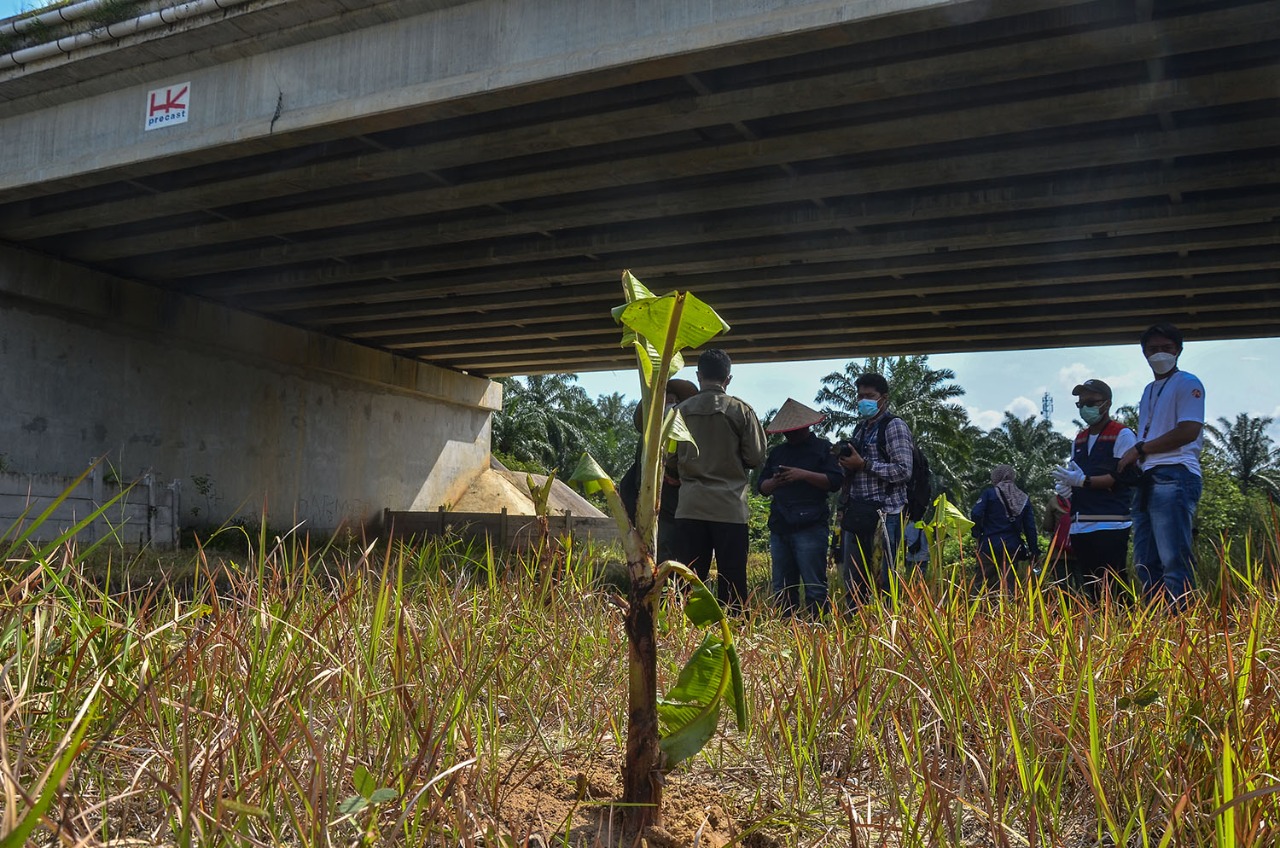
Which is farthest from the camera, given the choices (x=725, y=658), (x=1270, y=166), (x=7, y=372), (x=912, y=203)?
(x=7, y=372)

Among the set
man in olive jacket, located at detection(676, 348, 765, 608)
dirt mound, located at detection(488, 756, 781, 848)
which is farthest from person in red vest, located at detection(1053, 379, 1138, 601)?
dirt mound, located at detection(488, 756, 781, 848)

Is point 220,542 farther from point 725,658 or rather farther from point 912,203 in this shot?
point 725,658

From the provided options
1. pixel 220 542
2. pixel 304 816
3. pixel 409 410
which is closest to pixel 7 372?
pixel 220 542

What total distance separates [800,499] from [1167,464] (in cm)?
205

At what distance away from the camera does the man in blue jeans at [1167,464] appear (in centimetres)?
571

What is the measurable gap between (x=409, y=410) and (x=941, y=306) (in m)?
11.7

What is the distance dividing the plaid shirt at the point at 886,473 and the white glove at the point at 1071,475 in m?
0.97

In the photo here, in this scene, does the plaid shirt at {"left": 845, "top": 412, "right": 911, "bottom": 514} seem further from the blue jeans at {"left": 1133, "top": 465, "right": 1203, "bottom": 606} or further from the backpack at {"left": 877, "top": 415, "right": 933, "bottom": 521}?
the blue jeans at {"left": 1133, "top": 465, "right": 1203, "bottom": 606}

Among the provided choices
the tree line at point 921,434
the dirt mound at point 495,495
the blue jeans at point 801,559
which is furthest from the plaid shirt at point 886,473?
the tree line at point 921,434

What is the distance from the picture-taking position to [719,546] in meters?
5.88

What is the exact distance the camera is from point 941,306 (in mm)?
15453

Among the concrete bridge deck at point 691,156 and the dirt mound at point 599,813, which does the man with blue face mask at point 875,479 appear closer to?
the concrete bridge deck at point 691,156

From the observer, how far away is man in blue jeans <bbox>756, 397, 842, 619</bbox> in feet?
20.3

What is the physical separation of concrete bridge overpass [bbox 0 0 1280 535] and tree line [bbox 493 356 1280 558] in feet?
75.1
